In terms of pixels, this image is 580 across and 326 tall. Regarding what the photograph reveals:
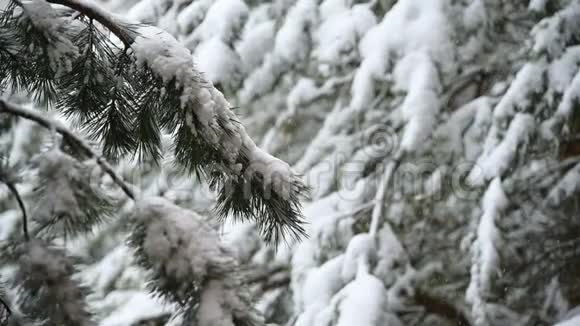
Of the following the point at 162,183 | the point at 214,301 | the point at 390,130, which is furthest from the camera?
the point at 162,183

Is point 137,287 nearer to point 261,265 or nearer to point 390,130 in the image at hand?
point 261,265

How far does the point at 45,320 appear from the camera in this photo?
56 centimetres

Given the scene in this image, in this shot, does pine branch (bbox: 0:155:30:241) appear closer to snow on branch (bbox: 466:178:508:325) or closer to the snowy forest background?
the snowy forest background

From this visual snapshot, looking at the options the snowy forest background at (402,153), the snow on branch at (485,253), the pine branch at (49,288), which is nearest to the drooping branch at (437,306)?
the snowy forest background at (402,153)

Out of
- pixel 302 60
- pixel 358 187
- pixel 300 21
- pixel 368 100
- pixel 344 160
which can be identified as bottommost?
pixel 358 187

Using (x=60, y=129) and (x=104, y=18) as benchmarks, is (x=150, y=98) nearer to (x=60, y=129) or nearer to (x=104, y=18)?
(x=104, y=18)

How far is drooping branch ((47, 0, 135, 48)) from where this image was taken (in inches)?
21.1

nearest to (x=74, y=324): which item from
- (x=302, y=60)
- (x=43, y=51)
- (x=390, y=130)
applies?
(x=43, y=51)

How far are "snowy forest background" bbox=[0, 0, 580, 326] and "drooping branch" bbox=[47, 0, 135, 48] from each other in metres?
0.65

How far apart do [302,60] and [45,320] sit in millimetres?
1376

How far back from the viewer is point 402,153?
59.1 inches

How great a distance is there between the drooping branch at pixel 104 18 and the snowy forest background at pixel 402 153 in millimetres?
651

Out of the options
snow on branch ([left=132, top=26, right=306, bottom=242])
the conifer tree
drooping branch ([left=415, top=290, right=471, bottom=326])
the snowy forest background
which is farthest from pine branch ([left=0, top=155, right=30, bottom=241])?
drooping branch ([left=415, top=290, right=471, bottom=326])

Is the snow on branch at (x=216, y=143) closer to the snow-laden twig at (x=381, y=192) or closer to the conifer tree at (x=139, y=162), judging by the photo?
the conifer tree at (x=139, y=162)
